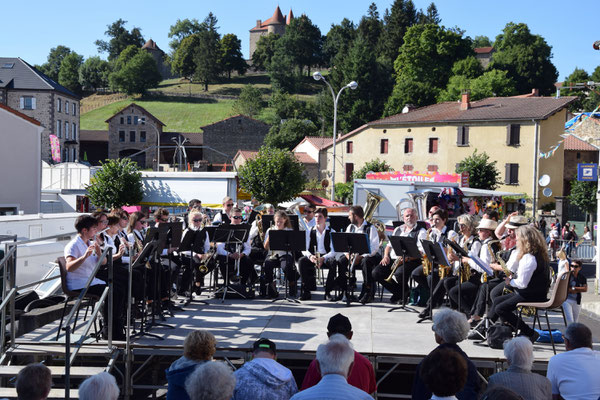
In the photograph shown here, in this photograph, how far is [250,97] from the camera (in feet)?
345

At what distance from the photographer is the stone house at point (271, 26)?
155250mm

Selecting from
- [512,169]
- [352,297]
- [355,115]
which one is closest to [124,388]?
[352,297]

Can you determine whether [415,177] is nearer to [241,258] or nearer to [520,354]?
[241,258]

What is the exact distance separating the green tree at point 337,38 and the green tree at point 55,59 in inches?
2509

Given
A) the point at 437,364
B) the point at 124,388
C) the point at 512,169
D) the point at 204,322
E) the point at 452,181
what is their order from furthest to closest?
1. the point at 512,169
2. the point at 452,181
3. the point at 204,322
4. the point at 124,388
5. the point at 437,364

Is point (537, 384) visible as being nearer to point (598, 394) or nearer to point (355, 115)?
point (598, 394)

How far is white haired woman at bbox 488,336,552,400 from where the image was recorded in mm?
5016

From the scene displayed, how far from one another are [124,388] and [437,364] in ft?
17.0

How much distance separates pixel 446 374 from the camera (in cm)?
422

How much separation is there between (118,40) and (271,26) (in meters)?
37.4

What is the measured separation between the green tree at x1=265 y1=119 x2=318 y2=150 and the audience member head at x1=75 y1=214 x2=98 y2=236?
6829 centimetres

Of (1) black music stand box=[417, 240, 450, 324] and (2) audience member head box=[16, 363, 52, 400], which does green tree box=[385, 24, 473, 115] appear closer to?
(1) black music stand box=[417, 240, 450, 324]

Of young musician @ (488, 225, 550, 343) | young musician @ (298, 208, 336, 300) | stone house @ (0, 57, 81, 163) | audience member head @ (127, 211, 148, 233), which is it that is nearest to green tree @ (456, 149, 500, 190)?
young musician @ (298, 208, 336, 300)

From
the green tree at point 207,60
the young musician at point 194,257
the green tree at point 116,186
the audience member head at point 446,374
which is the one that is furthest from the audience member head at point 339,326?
the green tree at point 207,60
